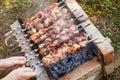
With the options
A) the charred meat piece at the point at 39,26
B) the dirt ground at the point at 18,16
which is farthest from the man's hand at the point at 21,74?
the dirt ground at the point at 18,16

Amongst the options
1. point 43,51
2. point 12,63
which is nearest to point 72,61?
point 43,51

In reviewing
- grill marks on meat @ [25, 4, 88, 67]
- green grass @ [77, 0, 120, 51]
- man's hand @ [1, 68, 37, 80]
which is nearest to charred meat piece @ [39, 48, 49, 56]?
grill marks on meat @ [25, 4, 88, 67]

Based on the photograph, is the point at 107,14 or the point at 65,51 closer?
the point at 65,51

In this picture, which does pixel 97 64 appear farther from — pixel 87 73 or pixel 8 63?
pixel 8 63

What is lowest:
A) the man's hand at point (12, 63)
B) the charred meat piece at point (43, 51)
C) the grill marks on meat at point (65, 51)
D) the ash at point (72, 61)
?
the ash at point (72, 61)

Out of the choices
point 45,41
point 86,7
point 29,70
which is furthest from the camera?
point 86,7

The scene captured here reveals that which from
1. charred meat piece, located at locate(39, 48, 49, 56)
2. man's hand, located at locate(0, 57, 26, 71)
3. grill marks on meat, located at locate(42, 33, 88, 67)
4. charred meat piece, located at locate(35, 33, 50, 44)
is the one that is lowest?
grill marks on meat, located at locate(42, 33, 88, 67)

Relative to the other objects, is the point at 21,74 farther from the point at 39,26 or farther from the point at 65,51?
the point at 39,26

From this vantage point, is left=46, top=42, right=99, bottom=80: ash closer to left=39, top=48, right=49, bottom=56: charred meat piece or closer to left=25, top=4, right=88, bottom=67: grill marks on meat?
left=25, top=4, right=88, bottom=67: grill marks on meat

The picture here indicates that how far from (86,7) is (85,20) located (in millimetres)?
957

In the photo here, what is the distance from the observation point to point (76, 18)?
383 cm

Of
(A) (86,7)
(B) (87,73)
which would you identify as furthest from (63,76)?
(A) (86,7)

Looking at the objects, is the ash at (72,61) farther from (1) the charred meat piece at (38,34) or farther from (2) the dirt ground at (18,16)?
(2) the dirt ground at (18,16)

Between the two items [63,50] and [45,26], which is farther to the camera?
[45,26]
